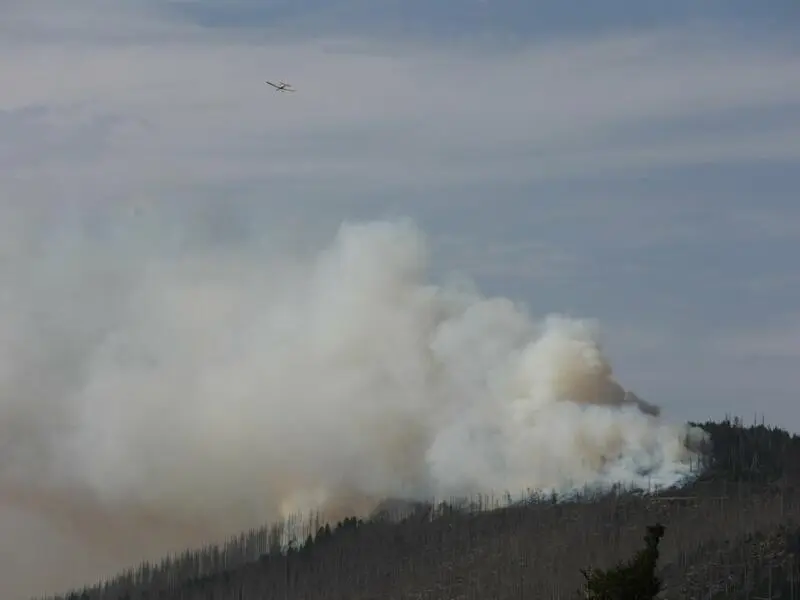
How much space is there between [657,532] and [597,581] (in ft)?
73.6

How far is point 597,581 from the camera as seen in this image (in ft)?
502

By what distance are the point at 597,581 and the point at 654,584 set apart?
7.24 meters

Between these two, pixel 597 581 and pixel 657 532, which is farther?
pixel 657 532

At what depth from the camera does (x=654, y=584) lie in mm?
157125

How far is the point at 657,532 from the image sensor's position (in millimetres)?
173625

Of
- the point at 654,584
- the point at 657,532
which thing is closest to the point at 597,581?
the point at 654,584

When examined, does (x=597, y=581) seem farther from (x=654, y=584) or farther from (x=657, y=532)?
(x=657, y=532)

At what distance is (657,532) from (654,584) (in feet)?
55.6

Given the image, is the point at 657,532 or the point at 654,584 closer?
the point at 654,584
